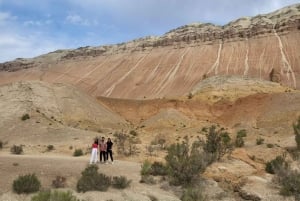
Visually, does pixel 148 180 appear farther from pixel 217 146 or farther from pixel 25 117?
pixel 25 117

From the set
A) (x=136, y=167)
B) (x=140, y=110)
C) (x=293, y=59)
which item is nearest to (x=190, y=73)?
(x=293, y=59)

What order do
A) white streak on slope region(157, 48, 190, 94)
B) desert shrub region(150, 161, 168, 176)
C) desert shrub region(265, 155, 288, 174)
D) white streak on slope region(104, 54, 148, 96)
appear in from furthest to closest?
white streak on slope region(104, 54, 148, 96) → white streak on slope region(157, 48, 190, 94) → desert shrub region(265, 155, 288, 174) → desert shrub region(150, 161, 168, 176)

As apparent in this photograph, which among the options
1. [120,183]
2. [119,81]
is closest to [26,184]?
[120,183]

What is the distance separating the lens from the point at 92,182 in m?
16.3

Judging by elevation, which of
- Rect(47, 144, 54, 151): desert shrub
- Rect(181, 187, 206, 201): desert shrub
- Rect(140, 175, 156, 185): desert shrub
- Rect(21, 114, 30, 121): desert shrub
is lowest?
Rect(181, 187, 206, 201): desert shrub

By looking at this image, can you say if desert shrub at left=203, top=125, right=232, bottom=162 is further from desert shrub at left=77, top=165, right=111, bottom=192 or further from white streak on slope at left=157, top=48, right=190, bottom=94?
white streak on slope at left=157, top=48, right=190, bottom=94

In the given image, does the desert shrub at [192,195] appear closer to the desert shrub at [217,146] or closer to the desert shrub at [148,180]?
the desert shrub at [148,180]

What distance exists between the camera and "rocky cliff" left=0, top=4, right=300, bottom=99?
80.1 m

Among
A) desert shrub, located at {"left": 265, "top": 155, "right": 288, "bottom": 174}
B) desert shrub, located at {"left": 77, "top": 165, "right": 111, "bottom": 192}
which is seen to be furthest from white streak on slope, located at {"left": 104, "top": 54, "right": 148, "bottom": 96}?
desert shrub, located at {"left": 77, "top": 165, "right": 111, "bottom": 192}

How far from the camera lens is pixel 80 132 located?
34188 mm

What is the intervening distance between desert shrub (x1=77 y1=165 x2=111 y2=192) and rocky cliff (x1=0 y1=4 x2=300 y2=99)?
56376 mm

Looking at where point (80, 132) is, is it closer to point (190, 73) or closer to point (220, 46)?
point (190, 73)

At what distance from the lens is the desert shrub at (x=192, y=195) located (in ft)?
53.8

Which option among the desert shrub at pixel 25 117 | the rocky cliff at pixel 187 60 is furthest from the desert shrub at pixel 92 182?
the rocky cliff at pixel 187 60
